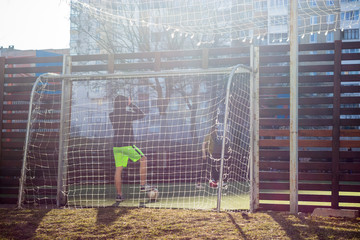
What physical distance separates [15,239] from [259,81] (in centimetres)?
359

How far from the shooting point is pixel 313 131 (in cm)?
495

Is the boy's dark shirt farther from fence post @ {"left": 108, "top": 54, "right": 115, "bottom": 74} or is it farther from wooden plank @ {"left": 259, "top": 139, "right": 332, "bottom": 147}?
wooden plank @ {"left": 259, "top": 139, "right": 332, "bottom": 147}

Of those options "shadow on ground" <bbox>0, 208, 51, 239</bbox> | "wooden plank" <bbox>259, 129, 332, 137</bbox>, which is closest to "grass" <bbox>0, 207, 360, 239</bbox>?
"shadow on ground" <bbox>0, 208, 51, 239</bbox>

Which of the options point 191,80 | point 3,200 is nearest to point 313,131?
point 3,200

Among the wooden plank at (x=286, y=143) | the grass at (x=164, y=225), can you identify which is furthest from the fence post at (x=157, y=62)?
the grass at (x=164, y=225)

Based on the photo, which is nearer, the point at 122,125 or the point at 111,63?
the point at 111,63

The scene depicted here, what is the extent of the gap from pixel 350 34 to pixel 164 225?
88.9ft

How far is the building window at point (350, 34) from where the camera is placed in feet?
84.8

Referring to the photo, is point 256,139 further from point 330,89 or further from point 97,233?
point 97,233

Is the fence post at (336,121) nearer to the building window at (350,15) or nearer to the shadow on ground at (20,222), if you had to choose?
the building window at (350,15)

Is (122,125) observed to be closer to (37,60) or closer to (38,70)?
(38,70)

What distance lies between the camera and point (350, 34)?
26.3 m

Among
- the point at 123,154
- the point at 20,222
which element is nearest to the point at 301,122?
the point at 123,154

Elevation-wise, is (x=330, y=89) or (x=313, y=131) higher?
(x=330, y=89)
